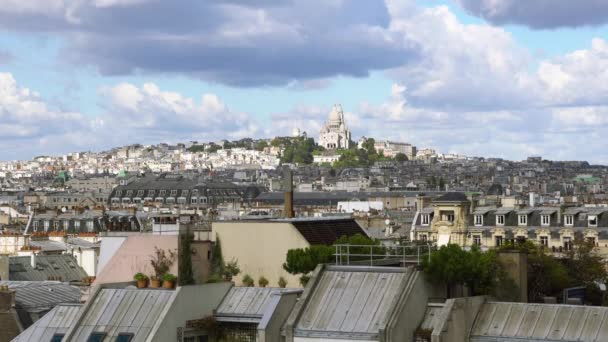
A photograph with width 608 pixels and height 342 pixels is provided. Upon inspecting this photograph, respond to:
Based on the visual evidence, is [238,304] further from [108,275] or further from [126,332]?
[108,275]

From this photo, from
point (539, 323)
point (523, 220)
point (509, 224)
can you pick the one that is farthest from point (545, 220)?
point (539, 323)

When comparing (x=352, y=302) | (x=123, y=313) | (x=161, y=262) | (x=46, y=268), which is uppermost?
(x=161, y=262)

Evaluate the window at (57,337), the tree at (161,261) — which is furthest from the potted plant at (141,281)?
the window at (57,337)

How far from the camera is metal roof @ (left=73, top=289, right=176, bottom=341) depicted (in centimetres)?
2409

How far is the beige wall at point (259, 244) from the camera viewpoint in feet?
100

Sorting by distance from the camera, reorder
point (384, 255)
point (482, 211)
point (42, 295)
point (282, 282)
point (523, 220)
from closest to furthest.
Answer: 1. point (384, 255)
2. point (282, 282)
3. point (42, 295)
4. point (523, 220)
5. point (482, 211)

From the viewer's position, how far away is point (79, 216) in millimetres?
95375

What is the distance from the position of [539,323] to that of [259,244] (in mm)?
9746

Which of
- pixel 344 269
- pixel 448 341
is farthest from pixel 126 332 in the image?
pixel 448 341

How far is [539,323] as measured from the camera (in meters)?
22.2

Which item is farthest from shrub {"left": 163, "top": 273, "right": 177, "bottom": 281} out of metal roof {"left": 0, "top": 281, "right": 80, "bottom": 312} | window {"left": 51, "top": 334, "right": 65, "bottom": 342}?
metal roof {"left": 0, "top": 281, "right": 80, "bottom": 312}

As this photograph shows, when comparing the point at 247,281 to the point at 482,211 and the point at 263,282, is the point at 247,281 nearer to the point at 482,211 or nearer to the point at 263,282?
the point at 263,282

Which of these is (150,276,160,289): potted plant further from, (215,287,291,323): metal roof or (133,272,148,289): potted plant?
(215,287,291,323): metal roof

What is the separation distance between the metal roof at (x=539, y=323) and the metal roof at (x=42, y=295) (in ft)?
35.1
